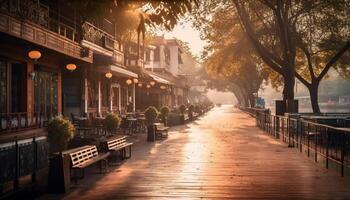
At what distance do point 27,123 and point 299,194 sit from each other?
1166 cm

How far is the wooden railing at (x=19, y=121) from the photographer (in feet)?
48.8

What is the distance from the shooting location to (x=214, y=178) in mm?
10406

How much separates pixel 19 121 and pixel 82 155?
6952 mm

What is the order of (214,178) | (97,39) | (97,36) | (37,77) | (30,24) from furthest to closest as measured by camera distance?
(97,39) < (97,36) < (37,77) < (30,24) < (214,178)

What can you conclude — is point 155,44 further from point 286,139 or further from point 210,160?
point 210,160

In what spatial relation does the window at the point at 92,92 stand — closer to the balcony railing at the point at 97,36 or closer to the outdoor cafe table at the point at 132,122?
the balcony railing at the point at 97,36

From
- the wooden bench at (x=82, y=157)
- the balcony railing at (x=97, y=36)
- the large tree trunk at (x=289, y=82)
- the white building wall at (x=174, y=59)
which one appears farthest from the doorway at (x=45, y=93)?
the white building wall at (x=174, y=59)

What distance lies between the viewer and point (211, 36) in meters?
40.3

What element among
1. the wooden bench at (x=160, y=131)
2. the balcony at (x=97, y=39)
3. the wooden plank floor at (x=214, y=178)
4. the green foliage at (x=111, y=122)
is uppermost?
the balcony at (x=97, y=39)

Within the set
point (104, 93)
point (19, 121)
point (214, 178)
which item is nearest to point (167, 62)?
point (104, 93)

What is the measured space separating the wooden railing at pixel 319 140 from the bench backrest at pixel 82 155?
19.8 ft

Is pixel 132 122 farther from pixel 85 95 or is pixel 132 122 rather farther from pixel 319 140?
pixel 319 140

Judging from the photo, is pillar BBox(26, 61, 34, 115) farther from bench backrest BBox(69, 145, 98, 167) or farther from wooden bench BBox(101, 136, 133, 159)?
bench backrest BBox(69, 145, 98, 167)

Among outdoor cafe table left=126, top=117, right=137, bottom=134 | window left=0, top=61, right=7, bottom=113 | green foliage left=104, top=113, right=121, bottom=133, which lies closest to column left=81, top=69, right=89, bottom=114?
outdoor cafe table left=126, top=117, right=137, bottom=134
